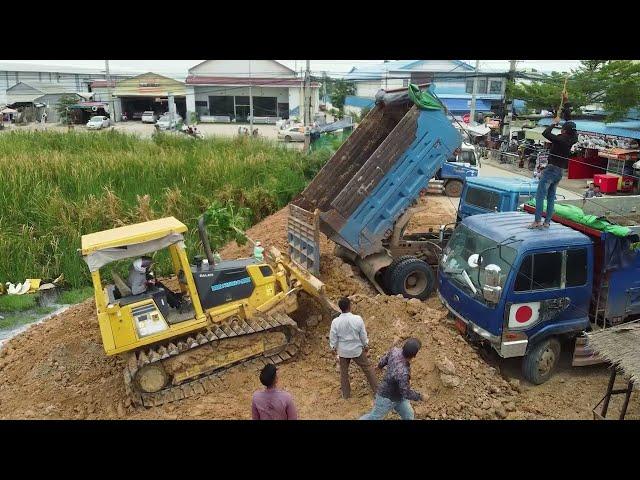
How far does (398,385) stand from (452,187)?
15.1 meters

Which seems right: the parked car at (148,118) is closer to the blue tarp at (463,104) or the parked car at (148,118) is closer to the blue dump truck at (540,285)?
the blue tarp at (463,104)

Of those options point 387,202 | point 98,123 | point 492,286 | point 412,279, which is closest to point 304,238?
point 387,202

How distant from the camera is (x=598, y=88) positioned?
2269 centimetres

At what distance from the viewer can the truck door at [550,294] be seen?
6324mm

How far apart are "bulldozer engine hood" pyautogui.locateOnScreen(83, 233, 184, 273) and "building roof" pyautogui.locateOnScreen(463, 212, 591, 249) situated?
4050 millimetres

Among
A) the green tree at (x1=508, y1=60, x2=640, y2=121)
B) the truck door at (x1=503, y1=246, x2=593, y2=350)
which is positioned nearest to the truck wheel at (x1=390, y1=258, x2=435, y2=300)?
the truck door at (x1=503, y1=246, x2=593, y2=350)

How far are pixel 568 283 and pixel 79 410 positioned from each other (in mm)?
6375

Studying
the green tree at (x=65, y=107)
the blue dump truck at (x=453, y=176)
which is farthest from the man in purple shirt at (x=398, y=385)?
the green tree at (x=65, y=107)

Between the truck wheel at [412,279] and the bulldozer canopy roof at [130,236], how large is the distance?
12.7 ft

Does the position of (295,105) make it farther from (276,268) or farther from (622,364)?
(622,364)

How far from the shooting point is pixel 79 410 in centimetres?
639

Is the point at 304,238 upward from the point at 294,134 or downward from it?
downward

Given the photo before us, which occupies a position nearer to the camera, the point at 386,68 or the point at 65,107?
the point at 65,107

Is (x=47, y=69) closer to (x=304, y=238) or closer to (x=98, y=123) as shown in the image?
(x=98, y=123)
